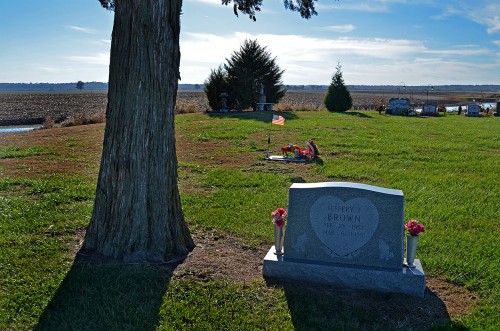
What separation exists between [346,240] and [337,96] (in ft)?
92.7

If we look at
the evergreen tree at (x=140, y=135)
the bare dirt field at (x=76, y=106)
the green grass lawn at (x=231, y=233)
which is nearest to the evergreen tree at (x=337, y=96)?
the bare dirt field at (x=76, y=106)

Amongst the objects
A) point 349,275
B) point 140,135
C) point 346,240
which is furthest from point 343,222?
point 140,135

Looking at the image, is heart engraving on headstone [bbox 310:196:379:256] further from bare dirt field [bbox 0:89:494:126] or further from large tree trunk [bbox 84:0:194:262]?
bare dirt field [bbox 0:89:494:126]

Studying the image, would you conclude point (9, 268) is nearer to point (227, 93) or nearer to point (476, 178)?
point (476, 178)

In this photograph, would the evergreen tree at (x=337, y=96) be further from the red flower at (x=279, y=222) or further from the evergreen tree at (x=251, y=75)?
the red flower at (x=279, y=222)

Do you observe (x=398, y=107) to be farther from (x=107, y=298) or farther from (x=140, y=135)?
(x=107, y=298)

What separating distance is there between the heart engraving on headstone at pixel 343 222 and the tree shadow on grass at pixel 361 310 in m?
0.53

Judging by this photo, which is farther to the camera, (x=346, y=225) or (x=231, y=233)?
(x=231, y=233)

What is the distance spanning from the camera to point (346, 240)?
18.8 feet

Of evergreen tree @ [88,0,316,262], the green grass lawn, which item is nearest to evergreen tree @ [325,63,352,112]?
the green grass lawn

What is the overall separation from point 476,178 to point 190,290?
8.58 m

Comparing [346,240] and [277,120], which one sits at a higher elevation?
[277,120]

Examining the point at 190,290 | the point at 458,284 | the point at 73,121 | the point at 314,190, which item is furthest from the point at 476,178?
the point at 73,121

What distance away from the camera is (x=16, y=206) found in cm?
865
